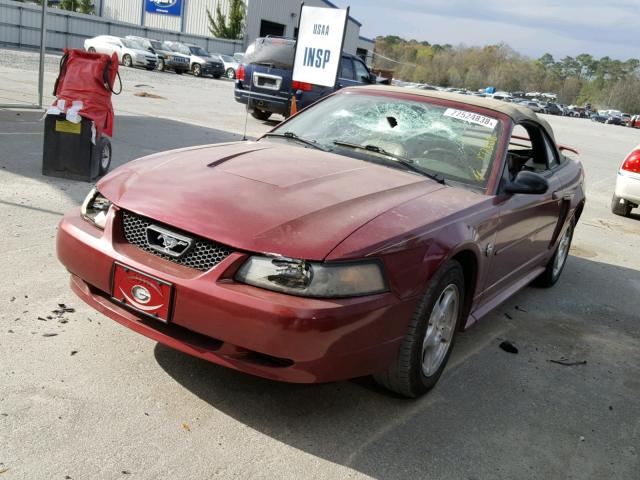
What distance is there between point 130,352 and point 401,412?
1.45m

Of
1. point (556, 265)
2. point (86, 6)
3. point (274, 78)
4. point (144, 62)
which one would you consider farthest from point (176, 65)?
point (556, 265)

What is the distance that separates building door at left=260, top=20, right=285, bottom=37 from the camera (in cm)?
5594

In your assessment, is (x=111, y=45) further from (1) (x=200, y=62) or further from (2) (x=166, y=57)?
(1) (x=200, y=62)

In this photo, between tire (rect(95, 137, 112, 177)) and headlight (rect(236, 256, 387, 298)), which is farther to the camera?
tire (rect(95, 137, 112, 177))

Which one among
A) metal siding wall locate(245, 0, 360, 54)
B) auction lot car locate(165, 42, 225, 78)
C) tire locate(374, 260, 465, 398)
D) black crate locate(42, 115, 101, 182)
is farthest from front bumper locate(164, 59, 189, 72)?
tire locate(374, 260, 465, 398)

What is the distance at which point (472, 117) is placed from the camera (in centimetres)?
429

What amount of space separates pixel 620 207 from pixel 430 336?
810cm

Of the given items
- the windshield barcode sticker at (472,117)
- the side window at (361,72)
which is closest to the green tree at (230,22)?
the side window at (361,72)

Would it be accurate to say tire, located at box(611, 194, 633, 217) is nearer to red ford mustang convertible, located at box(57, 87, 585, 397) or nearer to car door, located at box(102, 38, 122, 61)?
red ford mustang convertible, located at box(57, 87, 585, 397)

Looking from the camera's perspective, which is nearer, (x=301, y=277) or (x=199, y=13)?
(x=301, y=277)

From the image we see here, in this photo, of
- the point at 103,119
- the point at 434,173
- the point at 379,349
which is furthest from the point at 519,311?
the point at 103,119

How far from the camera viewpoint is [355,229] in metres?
2.89

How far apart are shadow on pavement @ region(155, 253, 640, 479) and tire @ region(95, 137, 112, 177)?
4356mm

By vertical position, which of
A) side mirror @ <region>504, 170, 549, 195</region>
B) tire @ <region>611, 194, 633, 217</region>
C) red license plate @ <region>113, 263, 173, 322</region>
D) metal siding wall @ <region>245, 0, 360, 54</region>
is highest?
metal siding wall @ <region>245, 0, 360, 54</region>
